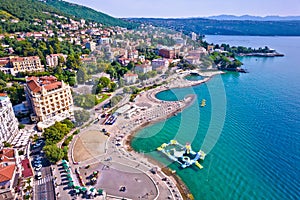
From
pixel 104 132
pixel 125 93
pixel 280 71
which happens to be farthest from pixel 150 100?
pixel 280 71

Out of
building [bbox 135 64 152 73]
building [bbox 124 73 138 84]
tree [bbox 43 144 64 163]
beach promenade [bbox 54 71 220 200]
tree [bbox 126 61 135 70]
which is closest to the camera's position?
beach promenade [bbox 54 71 220 200]

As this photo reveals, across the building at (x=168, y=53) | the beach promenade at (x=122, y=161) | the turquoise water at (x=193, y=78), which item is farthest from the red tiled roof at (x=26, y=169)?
the building at (x=168, y=53)

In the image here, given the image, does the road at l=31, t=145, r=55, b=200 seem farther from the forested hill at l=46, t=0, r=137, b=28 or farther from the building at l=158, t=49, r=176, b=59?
the forested hill at l=46, t=0, r=137, b=28

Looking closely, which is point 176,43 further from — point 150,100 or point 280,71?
point 150,100

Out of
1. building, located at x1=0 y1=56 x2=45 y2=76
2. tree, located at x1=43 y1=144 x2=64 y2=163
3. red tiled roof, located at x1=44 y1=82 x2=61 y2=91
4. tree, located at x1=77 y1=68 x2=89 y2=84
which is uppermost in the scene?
red tiled roof, located at x1=44 y1=82 x2=61 y2=91

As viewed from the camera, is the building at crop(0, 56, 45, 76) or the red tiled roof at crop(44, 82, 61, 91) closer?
the red tiled roof at crop(44, 82, 61, 91)

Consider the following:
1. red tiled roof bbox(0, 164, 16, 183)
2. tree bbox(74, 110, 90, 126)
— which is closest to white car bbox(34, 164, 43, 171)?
red tiled roof bbox(0, 164, 16, 183)

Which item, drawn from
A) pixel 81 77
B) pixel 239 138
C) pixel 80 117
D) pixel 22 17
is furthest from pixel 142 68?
pixel 22 17
